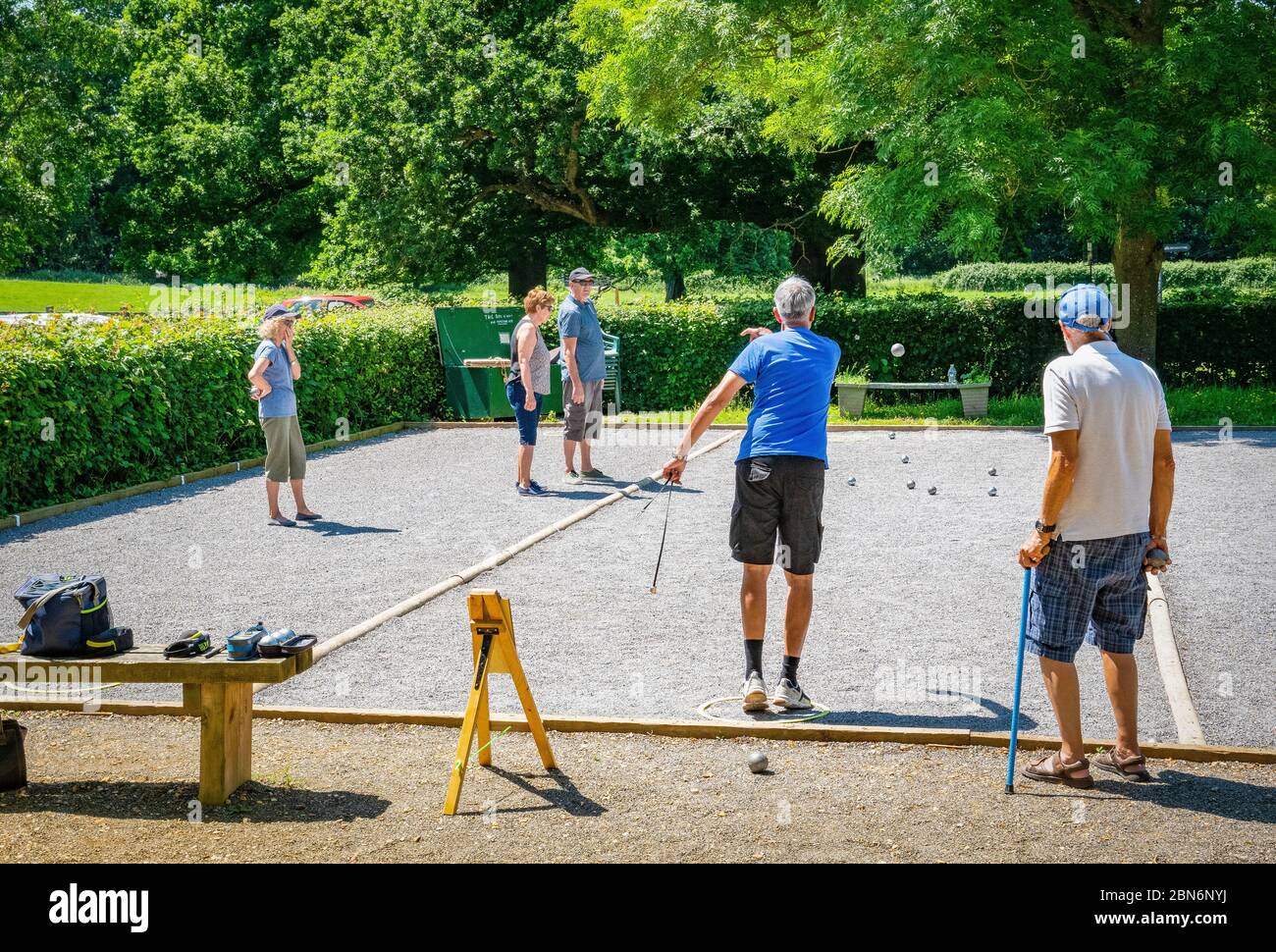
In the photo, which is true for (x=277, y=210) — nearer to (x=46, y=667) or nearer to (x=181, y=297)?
(x=181, y=297)

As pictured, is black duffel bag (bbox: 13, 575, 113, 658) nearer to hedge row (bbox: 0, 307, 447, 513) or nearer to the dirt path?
the dirt path

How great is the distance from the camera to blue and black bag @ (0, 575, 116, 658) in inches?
195

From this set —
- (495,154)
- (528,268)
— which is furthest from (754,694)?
(528,268)

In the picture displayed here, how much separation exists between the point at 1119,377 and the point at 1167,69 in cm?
1442

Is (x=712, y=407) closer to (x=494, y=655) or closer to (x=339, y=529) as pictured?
(x=494, y=655)

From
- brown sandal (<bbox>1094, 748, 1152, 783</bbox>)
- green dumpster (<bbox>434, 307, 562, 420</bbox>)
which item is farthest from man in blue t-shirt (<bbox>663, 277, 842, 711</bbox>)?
green dumpster (<bbox>434, 307, 562, 420</bbox>)

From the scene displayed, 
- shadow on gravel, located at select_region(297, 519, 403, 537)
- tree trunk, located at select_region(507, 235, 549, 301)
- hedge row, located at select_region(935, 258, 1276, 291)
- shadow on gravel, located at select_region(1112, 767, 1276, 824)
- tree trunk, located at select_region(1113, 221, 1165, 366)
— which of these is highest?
hedge row, located at select_region(935, 258, 1276, 291)

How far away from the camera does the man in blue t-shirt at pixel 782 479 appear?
19.8 ft

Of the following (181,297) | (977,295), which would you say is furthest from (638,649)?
(181,297)

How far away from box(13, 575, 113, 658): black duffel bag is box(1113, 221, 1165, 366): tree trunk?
17.4 m

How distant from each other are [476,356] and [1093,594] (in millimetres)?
16003

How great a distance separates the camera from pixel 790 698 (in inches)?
236

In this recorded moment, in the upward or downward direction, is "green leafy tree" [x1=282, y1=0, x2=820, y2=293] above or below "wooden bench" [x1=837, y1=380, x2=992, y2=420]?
above

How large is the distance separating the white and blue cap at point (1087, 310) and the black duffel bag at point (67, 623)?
397 cm
